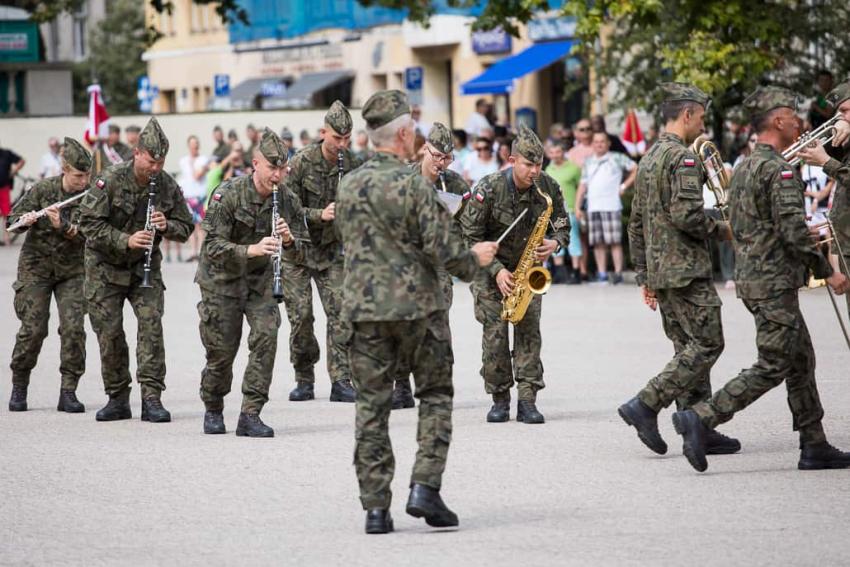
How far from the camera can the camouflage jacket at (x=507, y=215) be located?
12.3 metres

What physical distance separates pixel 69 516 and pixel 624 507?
9.01 ft

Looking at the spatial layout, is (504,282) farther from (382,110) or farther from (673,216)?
(382,110)

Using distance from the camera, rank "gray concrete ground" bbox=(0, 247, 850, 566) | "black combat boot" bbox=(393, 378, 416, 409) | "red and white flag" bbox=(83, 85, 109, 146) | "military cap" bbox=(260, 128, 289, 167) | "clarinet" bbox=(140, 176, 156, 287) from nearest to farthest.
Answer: "gray concrete ground" bbox=(0, 247, 850, 566)
"military cap" bbox=(260, 128, 289, 167)
"clarinet" bbox=(140, 176, 156, 287)
"black combat boot" bbox=(393, 378, 416, 409)
"red and white flag" bbox=(83, 85, 109, 146)

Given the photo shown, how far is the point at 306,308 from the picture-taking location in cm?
1388

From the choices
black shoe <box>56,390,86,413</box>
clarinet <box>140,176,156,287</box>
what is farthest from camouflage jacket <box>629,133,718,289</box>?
black shoe <box>56,390,86,413</box>

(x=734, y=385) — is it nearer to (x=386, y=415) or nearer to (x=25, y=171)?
(x=386, y=415)

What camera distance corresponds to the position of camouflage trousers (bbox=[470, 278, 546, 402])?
12.3 meters

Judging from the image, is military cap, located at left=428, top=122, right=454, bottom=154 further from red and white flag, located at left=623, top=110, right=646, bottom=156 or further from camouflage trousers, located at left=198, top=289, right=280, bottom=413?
red and white flag, located at left=623, top=110, right=646, bottom=156

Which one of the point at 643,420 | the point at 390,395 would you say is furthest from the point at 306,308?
the point at 390,395

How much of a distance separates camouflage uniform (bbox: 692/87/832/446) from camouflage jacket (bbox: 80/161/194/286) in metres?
4.24

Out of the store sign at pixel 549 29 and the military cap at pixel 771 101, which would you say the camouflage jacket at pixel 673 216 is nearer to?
the military cap at pixel 771 101

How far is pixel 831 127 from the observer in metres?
10.7

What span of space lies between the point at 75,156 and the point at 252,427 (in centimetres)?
275

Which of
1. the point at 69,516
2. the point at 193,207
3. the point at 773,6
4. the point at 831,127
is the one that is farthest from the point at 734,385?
the point at 193,207
